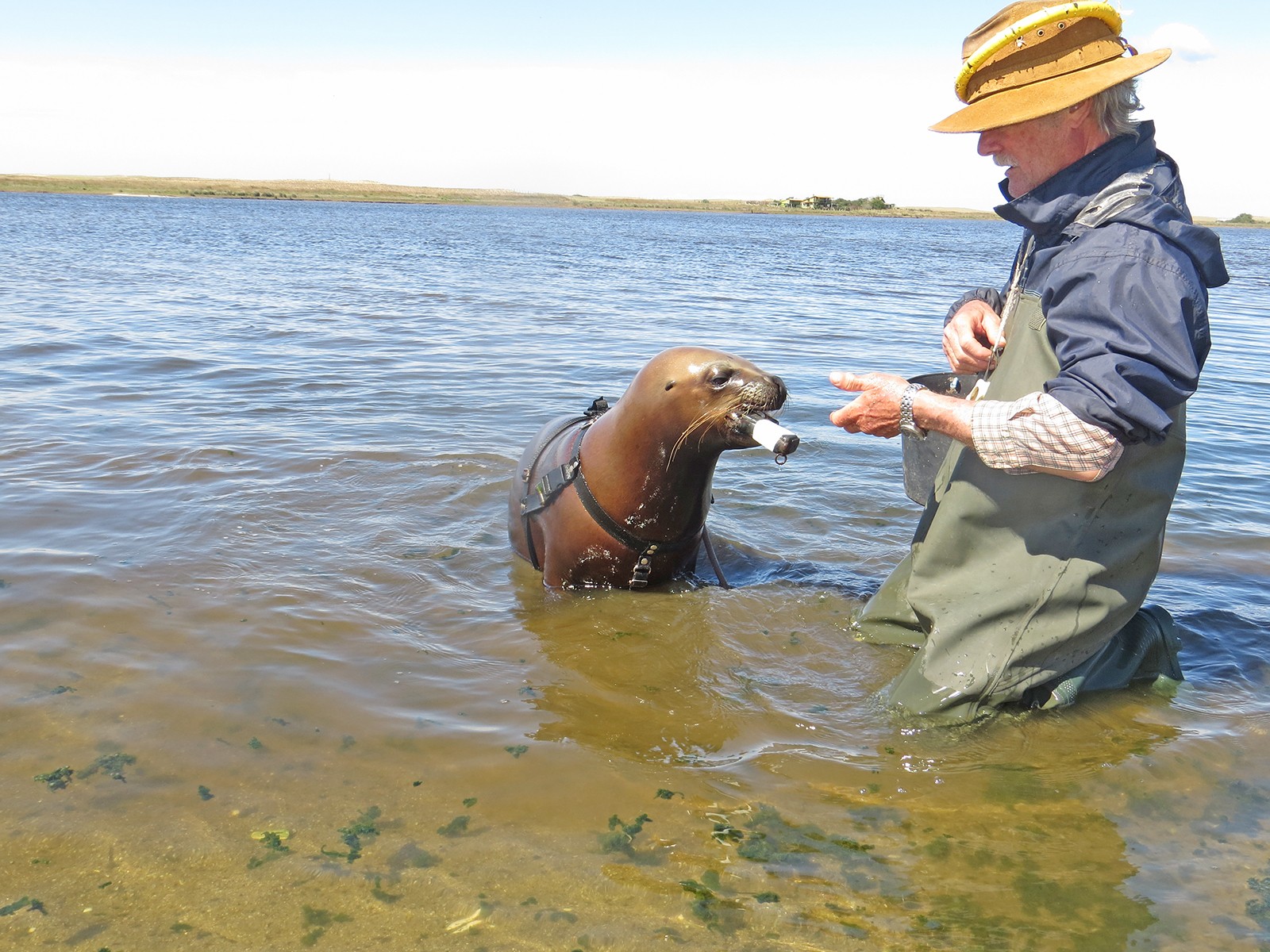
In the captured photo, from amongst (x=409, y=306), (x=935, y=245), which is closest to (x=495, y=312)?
(x=409, y=306)

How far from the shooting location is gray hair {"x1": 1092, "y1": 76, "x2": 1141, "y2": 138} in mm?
3475

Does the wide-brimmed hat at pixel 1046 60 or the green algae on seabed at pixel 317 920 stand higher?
the wide-brimmed hat at pixel 1046 60

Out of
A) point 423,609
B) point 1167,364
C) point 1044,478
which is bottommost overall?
point 423,609

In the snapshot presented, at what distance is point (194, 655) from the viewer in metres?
4.60

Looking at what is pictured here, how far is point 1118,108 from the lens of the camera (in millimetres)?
3504

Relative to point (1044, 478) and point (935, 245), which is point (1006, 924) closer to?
point (1044, 478)

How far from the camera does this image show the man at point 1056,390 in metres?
3.21

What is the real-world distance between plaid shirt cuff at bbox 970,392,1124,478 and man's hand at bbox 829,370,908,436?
320mm

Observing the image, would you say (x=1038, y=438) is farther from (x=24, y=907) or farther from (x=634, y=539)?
(x=24, y=907)

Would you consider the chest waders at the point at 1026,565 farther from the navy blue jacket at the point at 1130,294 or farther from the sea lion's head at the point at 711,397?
the sea lion's head at the point at 711,397

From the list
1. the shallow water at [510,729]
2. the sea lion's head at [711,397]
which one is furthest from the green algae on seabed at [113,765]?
the sea lion's head at [711,397]

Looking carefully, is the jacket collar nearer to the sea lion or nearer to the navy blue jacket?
the navy blue jacket

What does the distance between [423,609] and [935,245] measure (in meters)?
52.9

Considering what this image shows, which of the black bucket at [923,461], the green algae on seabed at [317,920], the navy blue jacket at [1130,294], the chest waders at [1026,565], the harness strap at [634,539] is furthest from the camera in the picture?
the harness strap at [634,539]
